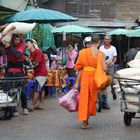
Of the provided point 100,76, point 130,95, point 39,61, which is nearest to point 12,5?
point 39,61

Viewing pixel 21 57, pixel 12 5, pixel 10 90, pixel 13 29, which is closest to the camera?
pixel 10 90

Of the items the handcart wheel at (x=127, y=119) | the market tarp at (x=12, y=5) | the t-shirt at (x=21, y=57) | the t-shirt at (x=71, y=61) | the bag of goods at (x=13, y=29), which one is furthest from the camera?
the t-shirt at (x=71, y=61)

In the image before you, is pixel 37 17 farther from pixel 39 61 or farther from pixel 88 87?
pixel 88 87

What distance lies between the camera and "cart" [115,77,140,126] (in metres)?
9.80

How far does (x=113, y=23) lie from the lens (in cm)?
3278

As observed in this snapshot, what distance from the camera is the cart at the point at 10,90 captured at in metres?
10.7

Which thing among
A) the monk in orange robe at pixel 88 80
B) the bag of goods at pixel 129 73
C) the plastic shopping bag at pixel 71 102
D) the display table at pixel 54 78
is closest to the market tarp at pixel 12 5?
the display table at pixel 54 78

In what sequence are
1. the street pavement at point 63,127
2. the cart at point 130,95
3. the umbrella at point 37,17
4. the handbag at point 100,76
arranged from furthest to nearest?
the umbrella at point 37,17, the handbag at point 100,76, the cart at point 130,95, the street pavement at point 63,127

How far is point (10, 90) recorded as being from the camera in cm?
1085

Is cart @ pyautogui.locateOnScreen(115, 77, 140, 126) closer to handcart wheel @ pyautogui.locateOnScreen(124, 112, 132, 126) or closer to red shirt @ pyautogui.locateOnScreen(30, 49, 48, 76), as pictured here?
handcart wheel @ pyautogui.locateOnScreen(124, 112, 132, 126)

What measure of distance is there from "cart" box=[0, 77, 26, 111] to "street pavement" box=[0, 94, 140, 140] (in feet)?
1.39

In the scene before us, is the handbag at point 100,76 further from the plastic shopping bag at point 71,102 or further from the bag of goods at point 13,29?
the bag of goods at point 13,29

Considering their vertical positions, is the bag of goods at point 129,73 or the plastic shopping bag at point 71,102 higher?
the bag of goods at point 129,73

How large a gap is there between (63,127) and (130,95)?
147 centimetres
